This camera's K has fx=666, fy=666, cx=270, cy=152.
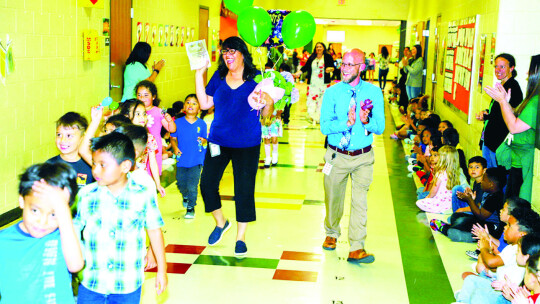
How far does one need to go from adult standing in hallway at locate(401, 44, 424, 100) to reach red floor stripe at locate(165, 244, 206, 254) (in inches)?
453

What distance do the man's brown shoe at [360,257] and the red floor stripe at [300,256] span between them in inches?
11.0

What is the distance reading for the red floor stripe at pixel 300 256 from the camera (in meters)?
5.44

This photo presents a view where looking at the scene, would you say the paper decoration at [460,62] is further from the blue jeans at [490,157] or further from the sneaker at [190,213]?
the sneaker at [190,213]

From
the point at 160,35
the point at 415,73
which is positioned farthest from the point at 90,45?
the point at 415,73

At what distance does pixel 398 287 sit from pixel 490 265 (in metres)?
0.68

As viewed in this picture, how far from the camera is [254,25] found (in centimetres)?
603

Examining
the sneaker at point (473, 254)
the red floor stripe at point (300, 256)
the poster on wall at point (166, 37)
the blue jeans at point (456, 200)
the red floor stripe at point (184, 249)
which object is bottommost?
the red floor stripe at point (184, 249)

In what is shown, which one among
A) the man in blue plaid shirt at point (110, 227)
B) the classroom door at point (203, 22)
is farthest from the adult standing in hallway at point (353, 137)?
the classroom door at point (203, 22)

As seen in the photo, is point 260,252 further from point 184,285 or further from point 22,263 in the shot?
point 22,263

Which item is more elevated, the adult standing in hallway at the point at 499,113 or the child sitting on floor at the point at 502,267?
the adult standing in hallway at the point at 499,113

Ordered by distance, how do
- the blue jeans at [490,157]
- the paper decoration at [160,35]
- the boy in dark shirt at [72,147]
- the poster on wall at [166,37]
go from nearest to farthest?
the boy in dark shirt at [72,147] < the blue jeans at [490,157] < the paper decoration at [160,35] < the poster on wall at [166,37]

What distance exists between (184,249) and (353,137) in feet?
5.56

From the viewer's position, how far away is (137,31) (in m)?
9.93

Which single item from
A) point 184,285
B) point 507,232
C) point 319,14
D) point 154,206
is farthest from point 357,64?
point 319,14
